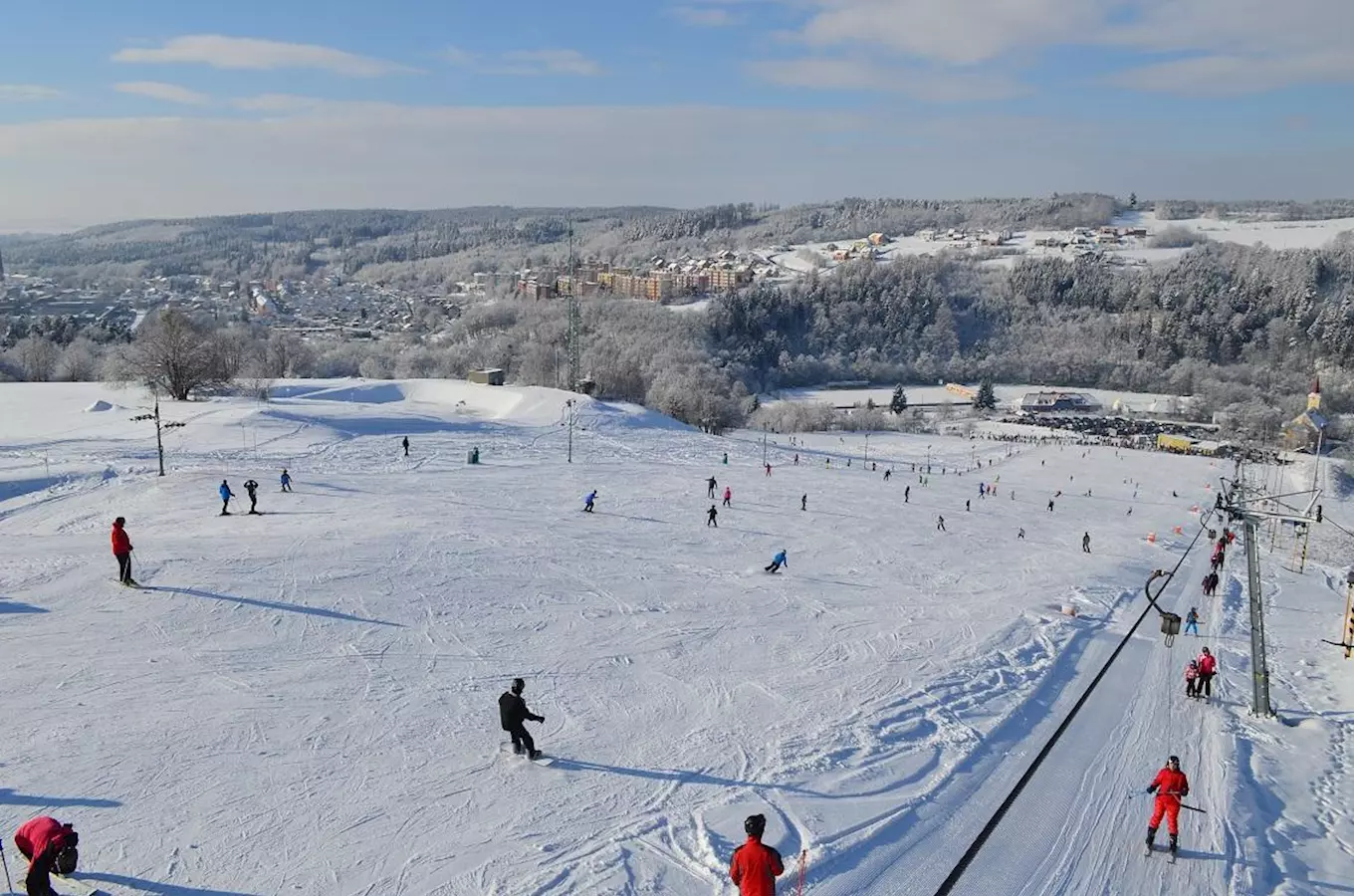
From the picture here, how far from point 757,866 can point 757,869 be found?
2cm

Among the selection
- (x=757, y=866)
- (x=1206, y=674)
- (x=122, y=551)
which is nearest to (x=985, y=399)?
(x=1206, y=674)

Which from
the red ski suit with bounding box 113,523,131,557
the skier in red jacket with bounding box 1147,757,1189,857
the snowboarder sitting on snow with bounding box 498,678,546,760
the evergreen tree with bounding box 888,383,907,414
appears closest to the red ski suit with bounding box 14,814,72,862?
the snowboarder sitting on snow with bounding box 498,678,546,760

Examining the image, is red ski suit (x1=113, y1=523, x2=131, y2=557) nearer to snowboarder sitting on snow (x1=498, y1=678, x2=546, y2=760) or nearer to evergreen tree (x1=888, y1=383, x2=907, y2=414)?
snowboarder sitting on snow (x1=498, y1=678, x2=546, y2=760)

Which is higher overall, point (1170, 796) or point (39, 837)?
point (39, 837)

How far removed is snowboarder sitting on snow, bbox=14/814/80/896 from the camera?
6105 mm

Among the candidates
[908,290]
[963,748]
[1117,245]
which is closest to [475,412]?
[963,748]

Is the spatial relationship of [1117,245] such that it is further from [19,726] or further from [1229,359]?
[19,726]

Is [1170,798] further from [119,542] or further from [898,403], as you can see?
[898,403]

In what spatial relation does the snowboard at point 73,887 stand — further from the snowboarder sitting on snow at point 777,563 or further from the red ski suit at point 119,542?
the snowboarder sitting on snow at point 777,563

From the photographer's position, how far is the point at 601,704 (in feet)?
35.5

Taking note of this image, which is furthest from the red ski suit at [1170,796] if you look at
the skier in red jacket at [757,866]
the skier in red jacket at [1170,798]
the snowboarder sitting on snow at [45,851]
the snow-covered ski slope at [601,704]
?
the snowboarder sitting on snow at [45,851]

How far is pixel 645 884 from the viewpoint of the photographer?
23.4 feet

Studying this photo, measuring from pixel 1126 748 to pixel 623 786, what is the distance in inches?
275

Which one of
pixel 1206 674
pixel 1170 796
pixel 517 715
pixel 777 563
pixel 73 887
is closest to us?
pixel 73 887
